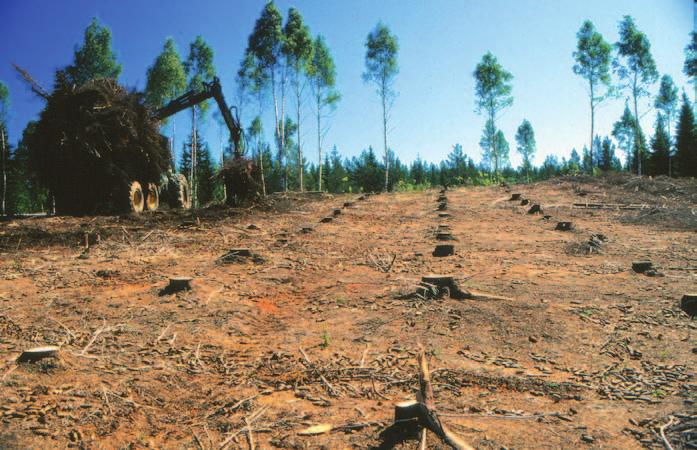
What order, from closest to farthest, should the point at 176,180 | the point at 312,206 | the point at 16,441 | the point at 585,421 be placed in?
the point at 16,441
the point at 585,421
the point at 312,206
the point at 176,180

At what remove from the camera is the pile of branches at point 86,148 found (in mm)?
10383

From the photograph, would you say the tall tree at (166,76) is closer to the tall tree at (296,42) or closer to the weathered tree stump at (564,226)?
the tall tree at (296,42)

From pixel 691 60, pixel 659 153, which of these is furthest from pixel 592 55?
pixel 659 153

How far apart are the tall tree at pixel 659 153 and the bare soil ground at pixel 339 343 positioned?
135 ft

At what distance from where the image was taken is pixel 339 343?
343 cm

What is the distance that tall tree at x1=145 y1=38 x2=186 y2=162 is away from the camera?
25.9m

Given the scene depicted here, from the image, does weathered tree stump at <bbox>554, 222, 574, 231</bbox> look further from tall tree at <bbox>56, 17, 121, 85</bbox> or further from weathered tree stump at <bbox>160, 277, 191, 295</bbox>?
tall tree at <bbox>56, 17, 121, 85</bbox>

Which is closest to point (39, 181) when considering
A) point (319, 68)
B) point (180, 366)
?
point (180, 366)

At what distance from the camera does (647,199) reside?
12.2 meters

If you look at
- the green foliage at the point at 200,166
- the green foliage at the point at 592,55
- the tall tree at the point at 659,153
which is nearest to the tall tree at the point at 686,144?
the tall tree at the point at 659,153

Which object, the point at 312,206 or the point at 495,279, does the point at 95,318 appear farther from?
the point at 312,206

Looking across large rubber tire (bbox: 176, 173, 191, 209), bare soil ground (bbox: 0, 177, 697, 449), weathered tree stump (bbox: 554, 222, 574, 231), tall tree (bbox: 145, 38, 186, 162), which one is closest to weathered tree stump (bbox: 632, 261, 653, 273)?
bare soil ground (bbox: 0, 177, 697, 449)

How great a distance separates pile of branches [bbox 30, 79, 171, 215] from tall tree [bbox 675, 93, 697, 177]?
43.6 metres

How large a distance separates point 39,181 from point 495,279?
38.9ft
